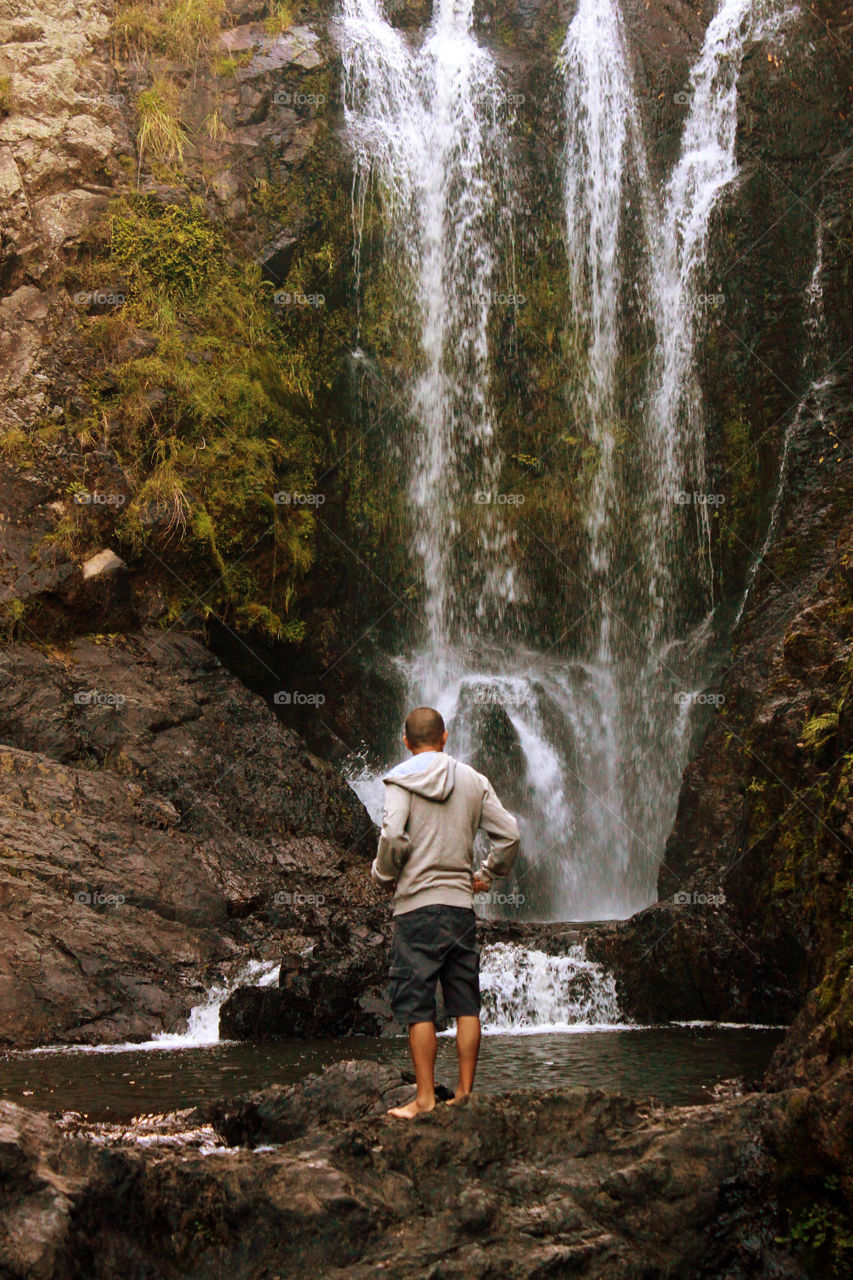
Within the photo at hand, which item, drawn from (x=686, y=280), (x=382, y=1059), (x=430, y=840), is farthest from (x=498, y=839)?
(x=686, y=280)

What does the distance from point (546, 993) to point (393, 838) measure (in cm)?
567

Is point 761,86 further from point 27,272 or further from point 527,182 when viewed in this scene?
point 27,272

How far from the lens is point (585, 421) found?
696 inches

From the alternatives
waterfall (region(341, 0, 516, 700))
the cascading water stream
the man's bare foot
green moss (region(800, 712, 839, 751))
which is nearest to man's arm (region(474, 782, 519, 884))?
the man's bare foot

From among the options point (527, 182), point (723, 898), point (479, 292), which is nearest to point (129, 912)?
point (723, 898)

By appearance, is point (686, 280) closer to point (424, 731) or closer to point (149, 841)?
point (149, 841)

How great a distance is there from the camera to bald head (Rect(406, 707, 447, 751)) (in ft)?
14.7

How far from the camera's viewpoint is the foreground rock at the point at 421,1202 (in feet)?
10.3

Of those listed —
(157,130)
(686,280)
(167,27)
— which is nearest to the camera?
(157,130)

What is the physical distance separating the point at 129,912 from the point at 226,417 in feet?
25.1

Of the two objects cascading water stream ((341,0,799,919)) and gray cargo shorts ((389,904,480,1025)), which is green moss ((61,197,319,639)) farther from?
gray cargo shorts ((389,904,480,1025))

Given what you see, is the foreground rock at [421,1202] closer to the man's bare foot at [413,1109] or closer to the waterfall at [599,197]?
the man's bare foot at [413,1109]

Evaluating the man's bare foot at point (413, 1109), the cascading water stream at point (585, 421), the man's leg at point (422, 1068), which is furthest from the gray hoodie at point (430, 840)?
the cascading water stream at point (585, 421)

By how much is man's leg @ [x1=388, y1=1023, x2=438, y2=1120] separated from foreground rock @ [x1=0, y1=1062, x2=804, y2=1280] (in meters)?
0.17
